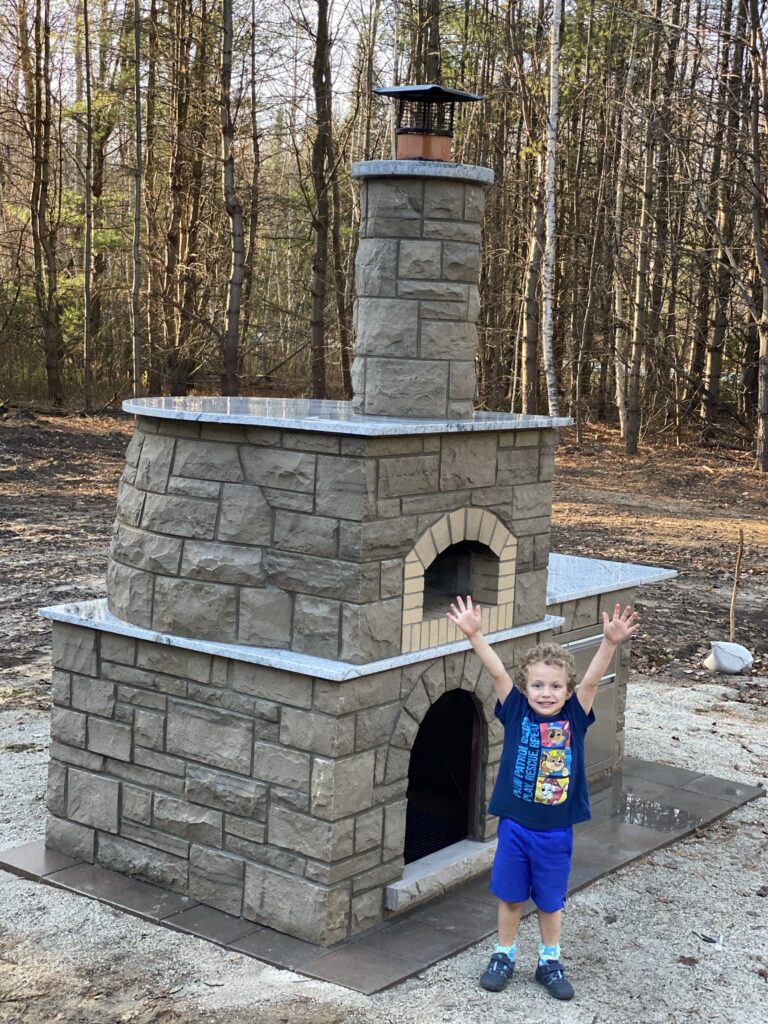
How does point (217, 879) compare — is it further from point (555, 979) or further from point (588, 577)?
point (588, 577)

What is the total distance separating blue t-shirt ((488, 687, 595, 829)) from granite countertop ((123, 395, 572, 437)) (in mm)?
1350

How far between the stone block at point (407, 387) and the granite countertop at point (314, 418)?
6 cm

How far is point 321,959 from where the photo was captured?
17.1ft

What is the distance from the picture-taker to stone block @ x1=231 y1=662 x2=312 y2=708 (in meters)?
5.36

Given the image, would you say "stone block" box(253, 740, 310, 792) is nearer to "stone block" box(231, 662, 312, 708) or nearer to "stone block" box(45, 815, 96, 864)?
"stone block" box(231, 662, 312, 708)

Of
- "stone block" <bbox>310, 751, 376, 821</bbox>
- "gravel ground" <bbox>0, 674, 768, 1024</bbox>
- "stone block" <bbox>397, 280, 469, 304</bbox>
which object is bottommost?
"gravel ground" <bbox>0, 674, 768, 1024</bbox>

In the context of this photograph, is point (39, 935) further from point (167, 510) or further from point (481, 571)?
point (481, 571)

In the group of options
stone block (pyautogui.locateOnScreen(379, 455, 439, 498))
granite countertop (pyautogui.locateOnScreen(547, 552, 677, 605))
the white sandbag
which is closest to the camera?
stone block (pyautogui.locateOnScreen(379, 455, 439, 498))

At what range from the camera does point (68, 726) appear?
245 inches

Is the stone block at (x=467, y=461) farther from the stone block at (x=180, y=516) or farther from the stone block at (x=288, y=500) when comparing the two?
the stone block at (x=180, y=516)

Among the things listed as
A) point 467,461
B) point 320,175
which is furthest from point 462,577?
point 320,175

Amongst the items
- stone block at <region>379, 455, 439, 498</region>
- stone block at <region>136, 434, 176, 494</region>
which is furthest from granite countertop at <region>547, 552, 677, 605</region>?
stone block at <region>136, 434, 176, 494</region>

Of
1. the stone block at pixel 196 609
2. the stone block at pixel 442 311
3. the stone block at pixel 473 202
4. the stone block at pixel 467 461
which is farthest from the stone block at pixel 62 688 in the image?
the stone block at pixel 473 202

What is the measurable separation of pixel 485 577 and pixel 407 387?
3.69 ft
